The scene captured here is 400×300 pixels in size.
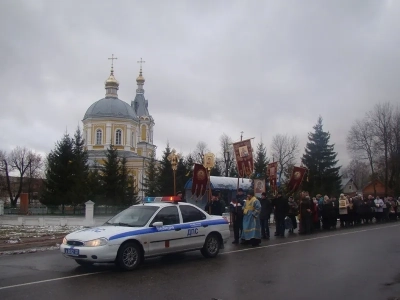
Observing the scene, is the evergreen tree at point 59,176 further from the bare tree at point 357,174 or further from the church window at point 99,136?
the bare tree at point 357,174

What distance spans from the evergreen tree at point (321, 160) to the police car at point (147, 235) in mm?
44897

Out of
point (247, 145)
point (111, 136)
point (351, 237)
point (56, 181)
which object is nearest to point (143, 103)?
point (111, 136)

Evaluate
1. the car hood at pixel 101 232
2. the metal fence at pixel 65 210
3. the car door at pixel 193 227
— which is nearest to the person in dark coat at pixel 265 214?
the car door at pixel 193 227

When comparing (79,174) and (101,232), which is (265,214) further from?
(79,174)

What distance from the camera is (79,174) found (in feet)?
149

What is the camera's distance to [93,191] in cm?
4472

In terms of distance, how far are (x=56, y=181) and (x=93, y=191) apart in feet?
13.3

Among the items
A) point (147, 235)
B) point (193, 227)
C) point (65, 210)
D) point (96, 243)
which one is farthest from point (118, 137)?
point (96, 243)

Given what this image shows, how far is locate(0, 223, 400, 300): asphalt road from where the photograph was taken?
8.33m

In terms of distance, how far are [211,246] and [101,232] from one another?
348 centimetres

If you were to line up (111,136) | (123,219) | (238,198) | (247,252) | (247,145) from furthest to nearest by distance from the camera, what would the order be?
(111,136)
(247,145)
(238,198)
(247,252)
(123,219)

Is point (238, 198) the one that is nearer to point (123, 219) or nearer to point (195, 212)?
point (195, 212)

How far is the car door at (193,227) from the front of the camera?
40.5 feet

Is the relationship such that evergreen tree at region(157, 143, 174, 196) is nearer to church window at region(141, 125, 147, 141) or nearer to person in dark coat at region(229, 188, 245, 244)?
person in dark coat at region(229, 188, 245, 244)
